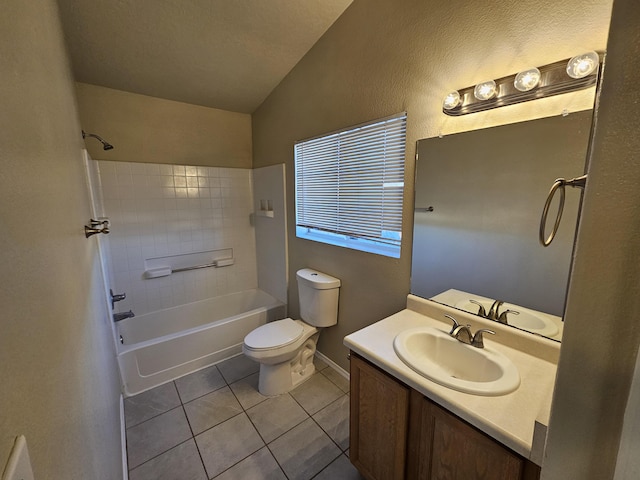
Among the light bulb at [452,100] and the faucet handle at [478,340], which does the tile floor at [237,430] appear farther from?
the light bulb at [452,100]

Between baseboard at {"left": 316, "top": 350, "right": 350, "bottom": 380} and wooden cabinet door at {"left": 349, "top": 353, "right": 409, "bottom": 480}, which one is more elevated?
wooden cabinet door at {"left": 349, "top": 353, "right": 409, "bottom": 480}

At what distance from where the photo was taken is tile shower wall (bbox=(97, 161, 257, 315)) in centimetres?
252

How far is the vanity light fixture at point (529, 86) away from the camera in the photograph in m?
1.00

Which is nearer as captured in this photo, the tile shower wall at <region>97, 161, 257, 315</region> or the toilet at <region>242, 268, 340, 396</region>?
the toilet at <region>242, 268, 340, 396</region>

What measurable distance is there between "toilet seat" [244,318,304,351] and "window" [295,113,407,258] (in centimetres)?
75

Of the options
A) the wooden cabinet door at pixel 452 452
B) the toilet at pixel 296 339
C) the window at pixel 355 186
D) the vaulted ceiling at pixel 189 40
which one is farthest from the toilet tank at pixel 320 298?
the vaulted ceiling at pixel 189 40

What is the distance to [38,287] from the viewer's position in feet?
1.68

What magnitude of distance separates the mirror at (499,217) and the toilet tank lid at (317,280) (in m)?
0.71

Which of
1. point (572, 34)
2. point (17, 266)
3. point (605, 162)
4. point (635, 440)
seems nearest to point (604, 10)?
point (572, 34)

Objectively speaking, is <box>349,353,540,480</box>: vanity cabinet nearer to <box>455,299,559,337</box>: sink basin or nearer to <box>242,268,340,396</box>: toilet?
<box>455,299,559,337</box>: sink basin

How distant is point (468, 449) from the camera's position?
0.92 metres

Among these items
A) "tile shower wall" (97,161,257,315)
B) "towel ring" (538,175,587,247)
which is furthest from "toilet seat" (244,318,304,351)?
"towel ring" (538,175,587,247)

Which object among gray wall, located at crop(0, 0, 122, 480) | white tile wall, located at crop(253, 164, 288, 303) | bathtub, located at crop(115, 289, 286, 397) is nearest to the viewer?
gray wall, located at crop(0, 0, 122, 480)

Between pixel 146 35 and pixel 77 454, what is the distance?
93.6 inches
